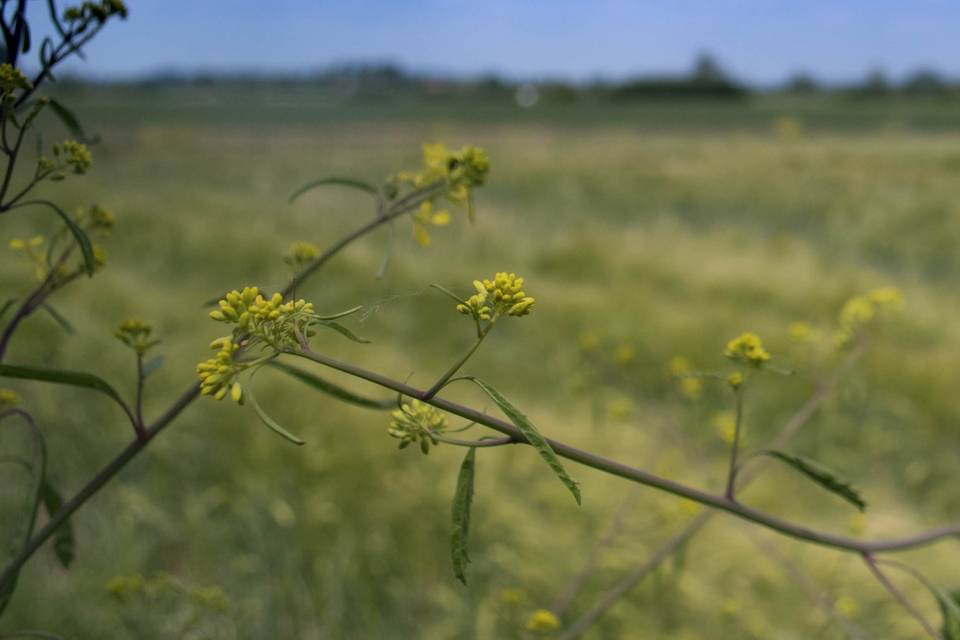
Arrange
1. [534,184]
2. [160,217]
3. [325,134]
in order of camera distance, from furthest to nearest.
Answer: [325,134], [534,184], [160,217]

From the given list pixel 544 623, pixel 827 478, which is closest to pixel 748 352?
pixel 827 478

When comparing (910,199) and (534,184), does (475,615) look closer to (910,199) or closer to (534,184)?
(910,199)

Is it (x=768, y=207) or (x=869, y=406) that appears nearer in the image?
(x=869, y=406)

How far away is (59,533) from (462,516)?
0.26m

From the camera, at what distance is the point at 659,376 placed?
8.86 feet

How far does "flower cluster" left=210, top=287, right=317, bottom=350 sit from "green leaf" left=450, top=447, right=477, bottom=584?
77 millimetres

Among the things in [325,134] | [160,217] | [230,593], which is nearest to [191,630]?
[230,593]

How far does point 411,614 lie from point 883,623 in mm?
762

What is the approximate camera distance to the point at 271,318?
0.27 metres

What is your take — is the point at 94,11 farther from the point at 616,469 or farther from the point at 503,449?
the point at 503,449

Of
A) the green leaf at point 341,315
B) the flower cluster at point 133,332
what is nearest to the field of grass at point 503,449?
the green leaf at point 341,315

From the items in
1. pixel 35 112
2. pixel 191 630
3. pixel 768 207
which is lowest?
pixel 768 207

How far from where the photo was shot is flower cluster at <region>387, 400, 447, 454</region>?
301 millimetres

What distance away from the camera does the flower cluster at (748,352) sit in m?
0.42
